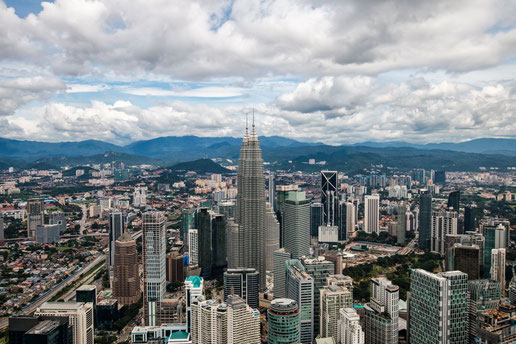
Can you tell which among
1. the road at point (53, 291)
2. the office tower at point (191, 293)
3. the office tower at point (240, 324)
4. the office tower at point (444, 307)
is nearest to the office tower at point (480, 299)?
the office tower at point (444, 307)

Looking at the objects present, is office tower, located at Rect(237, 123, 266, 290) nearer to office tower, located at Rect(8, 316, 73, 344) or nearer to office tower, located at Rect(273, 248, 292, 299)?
office tower, located at Rect(273, 248, 292, 299)

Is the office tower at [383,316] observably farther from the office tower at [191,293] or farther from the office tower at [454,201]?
the office tower at [454,201]

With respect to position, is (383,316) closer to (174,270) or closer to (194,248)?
(174,270)

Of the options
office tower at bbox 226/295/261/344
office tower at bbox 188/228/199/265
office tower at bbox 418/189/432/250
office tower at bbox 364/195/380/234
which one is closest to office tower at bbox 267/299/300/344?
office tower at bbox 226/295/261/344

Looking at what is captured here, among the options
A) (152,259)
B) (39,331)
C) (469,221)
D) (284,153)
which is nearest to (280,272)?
(152,259)

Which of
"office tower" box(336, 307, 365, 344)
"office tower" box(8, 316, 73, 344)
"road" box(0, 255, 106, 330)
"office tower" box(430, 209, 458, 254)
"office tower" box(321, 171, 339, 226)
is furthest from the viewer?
"office tower" box(321, 171, 339, 226)
